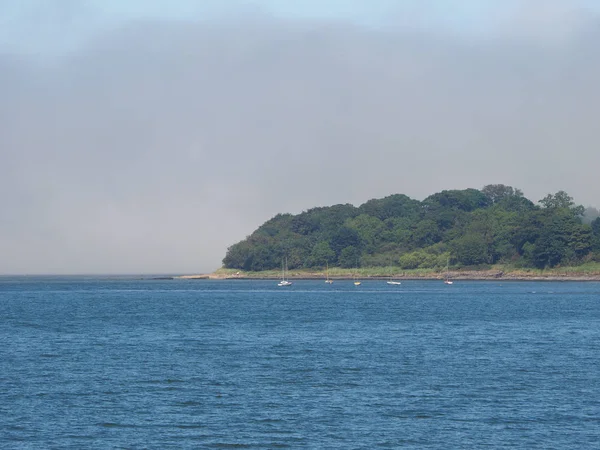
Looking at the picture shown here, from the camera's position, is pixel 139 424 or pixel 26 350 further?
pixel 26 350

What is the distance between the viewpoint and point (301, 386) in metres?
41.4

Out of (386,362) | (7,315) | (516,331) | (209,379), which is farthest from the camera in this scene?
(7,315)

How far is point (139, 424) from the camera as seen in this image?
109 ft

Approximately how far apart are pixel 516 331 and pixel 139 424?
45.3 m

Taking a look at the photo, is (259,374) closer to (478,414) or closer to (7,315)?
(478,414)

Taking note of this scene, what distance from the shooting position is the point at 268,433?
104 ft

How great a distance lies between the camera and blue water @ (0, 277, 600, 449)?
31.4 metres

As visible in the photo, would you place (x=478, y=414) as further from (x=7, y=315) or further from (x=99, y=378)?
(x=7, y=315)

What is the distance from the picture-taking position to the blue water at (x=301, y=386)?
31438mm

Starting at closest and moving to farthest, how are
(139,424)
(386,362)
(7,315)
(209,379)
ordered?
(139,424) → (209,379) → (386,362) → (7,315)

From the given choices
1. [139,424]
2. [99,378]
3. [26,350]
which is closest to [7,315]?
[26,350]

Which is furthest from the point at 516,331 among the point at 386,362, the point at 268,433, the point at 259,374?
the point at 268,433

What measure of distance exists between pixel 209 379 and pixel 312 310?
59061 millimetres

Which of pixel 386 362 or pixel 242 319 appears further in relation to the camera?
pixel 242 319
